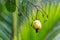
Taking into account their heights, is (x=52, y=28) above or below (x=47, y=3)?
below

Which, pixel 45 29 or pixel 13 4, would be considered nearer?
pixel 13 4

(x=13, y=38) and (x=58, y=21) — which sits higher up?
(x=58, y=21)

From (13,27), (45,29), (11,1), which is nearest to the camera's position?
(11,1)

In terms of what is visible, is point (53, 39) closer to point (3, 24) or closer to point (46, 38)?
point (46, 38)

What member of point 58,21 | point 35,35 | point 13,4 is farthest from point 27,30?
point 13,4

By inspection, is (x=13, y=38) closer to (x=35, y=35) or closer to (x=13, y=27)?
(x=13, y=27)

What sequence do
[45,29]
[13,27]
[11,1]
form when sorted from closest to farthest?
1. [11,1]
2. [13,27]
3. [45,29]

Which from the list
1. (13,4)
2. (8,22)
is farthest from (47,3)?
(13,4)

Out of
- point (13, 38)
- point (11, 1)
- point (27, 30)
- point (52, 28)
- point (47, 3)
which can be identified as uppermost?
point (47, 3)

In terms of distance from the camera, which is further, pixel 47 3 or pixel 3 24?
pixel 47 3
